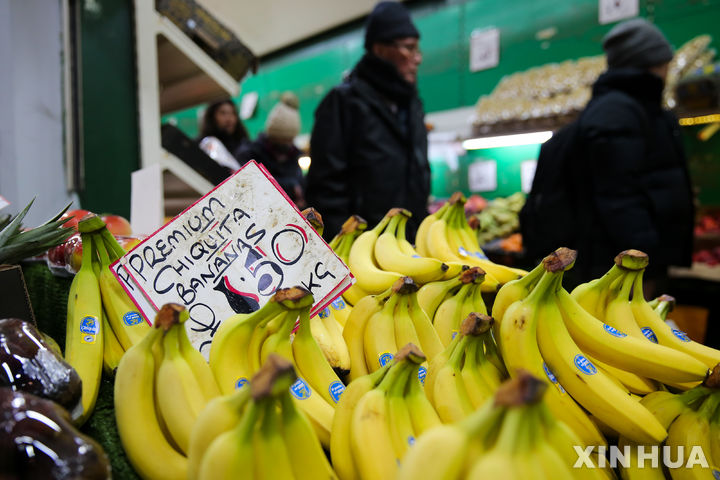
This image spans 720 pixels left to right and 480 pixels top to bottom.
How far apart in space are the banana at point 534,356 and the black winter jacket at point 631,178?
1.81 metres

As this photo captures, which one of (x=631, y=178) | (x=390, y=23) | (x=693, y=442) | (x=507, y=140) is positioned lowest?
(x=693, y=442)

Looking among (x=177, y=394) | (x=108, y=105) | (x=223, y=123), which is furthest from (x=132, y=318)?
(x=223, y=123)

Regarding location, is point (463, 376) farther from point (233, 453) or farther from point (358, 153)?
point (358, 153)

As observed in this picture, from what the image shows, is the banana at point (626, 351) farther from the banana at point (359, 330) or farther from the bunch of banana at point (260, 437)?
the bunch of banana at point (260, 437)

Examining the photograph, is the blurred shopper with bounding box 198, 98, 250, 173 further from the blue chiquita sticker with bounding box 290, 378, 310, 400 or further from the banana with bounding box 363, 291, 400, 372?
the blue chiquita sticker with bounding box 290, 378, 310, 400

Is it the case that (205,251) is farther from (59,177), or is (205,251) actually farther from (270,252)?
(59,177)

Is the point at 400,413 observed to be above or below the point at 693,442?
above

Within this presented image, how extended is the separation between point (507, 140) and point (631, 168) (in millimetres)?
2128

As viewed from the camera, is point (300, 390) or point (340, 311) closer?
point (300, 390)

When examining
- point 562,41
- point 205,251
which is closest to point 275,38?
point 562,41

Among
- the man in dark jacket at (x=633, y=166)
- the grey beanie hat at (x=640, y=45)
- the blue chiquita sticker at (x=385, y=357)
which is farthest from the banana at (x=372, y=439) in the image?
the grey beanie hat at (x=640, y=45)

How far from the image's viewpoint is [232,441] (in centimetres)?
53

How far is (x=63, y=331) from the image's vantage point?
1.19 metres

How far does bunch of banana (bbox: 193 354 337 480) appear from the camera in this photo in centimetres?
53
